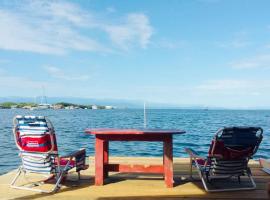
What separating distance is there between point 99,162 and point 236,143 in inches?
77.5

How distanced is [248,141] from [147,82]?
72676 millimetres

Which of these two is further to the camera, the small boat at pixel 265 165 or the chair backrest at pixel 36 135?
the small boat at pixel 265 165

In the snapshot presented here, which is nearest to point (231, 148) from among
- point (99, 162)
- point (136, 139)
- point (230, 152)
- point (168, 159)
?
point (230, 152)

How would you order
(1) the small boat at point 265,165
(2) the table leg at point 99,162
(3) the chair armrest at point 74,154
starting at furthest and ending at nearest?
1. (1) the small boat at point 265,165
2. (2) the table leg at point 99,162
3. (3) the chair armrest at point 74,154

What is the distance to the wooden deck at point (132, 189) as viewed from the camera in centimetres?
493

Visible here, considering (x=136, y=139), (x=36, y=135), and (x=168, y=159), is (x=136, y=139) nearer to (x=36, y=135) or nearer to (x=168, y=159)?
(x=168, y=159)

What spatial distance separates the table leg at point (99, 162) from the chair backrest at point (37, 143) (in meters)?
0.64

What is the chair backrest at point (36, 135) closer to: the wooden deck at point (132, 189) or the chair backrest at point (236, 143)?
the wooden deck at point (132, 189)

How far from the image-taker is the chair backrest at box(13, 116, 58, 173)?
5.26 m

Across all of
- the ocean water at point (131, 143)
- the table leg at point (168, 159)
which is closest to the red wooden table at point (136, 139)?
the table leg at point (168, 159)

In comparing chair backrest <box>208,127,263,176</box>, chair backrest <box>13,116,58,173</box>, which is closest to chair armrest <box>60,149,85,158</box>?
chair backrest <box>13,116,58,173</box>

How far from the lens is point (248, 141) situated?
526cm

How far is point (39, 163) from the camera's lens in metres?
5.31

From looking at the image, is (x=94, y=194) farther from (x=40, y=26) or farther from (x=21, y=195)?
(x=40, y=26)
